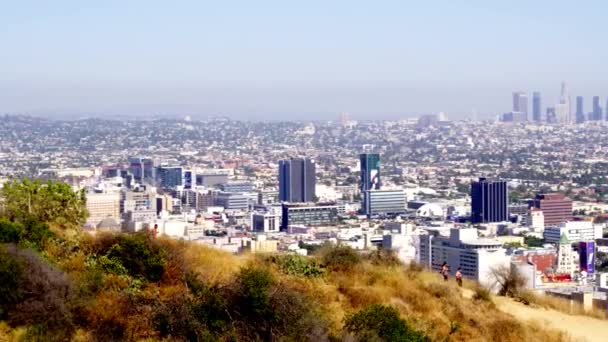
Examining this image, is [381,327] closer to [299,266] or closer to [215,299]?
[215,299]

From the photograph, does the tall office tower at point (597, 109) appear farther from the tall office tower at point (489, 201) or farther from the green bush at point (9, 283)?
the green bush at point (9, 283)

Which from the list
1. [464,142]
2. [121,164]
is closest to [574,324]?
[121,164]

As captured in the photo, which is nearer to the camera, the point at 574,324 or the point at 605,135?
the point at 574,324

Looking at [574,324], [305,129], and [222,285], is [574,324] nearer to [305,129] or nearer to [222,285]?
[222,285]

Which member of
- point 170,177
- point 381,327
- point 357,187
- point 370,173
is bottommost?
point 357,187

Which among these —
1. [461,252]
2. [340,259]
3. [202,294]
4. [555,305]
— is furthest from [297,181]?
[202,294]
